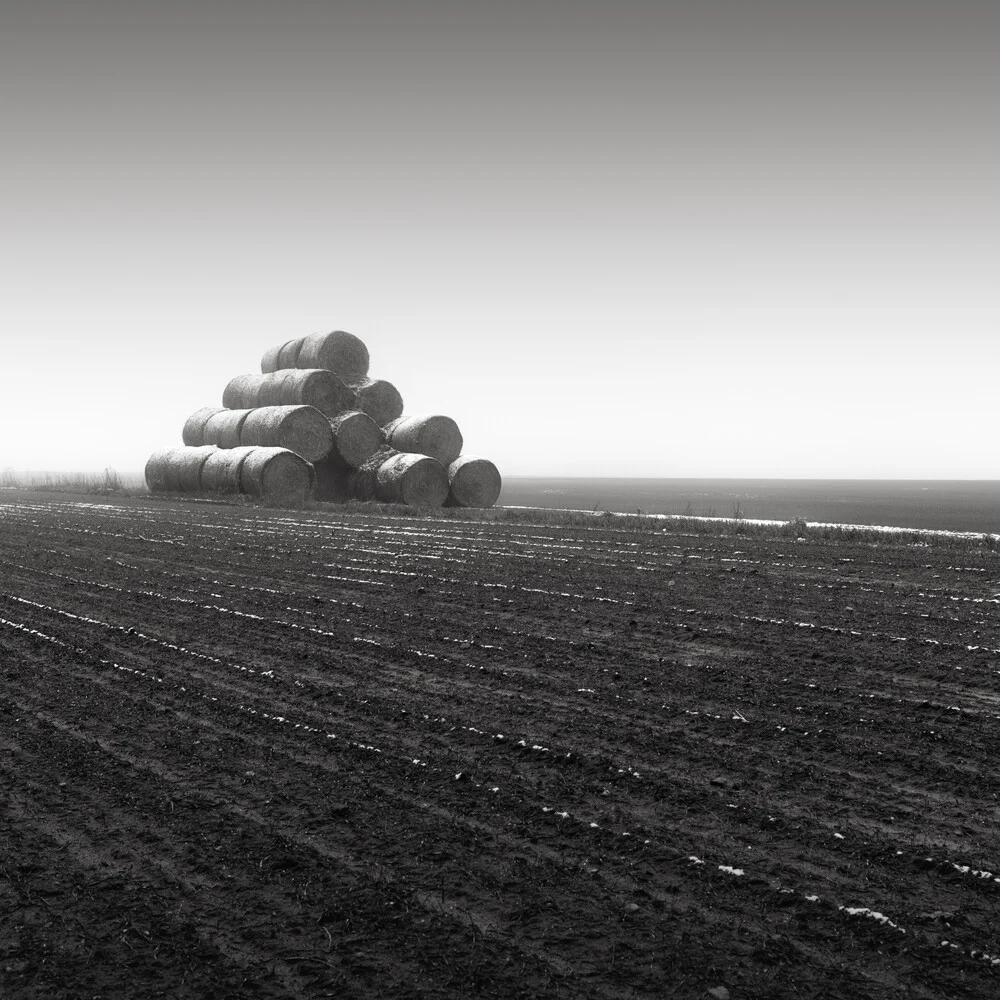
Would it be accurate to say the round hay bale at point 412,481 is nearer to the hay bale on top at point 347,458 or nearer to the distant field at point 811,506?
the hay bale on top at point 347,458

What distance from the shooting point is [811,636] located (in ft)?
23.0

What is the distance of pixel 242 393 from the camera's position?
28.3 metres

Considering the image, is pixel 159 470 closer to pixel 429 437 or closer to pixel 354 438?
pixel 354 438

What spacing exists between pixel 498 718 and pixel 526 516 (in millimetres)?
14281

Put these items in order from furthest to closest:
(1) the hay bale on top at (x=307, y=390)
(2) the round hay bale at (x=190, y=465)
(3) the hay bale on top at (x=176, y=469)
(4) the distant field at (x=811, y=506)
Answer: (4) the distant field at (x=811, y=506)
(3) the hay bale on top at (x=176, y=469)
(2) the round hay bale at (x=190, y=465)
(1) the hay bale on top at (x=307, y=390)

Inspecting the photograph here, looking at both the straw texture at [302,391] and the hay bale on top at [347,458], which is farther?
the straw texture at [302,391]

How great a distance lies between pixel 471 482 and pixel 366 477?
9.50ft

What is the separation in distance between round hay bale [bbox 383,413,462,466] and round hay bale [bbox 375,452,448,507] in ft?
3.06

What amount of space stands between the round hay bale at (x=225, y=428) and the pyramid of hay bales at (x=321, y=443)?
34 millimetres

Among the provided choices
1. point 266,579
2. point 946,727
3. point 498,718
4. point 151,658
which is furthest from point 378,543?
point 946,727

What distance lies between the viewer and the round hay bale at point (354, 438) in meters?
25.9

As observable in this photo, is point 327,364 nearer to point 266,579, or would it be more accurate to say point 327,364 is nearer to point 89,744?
point 266,579

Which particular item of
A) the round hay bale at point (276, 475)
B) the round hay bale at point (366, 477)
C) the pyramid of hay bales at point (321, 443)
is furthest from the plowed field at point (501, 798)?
the round hay bale at point (366, 477)

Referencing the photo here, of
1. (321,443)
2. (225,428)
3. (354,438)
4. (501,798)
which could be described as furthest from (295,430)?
(501,798)
